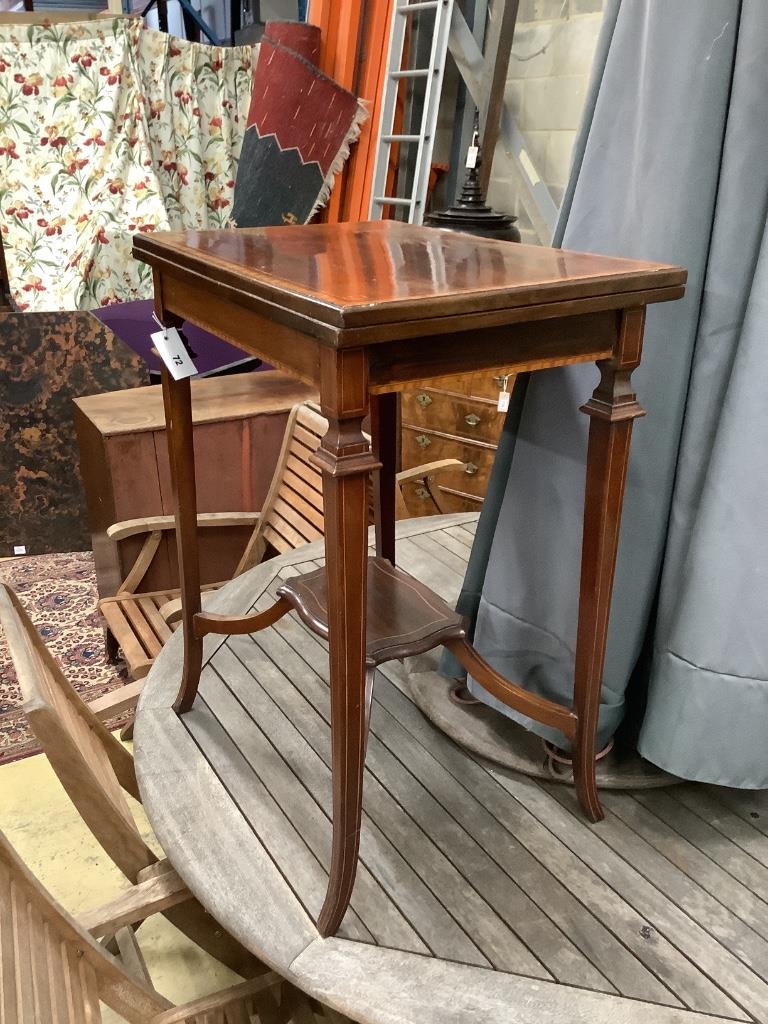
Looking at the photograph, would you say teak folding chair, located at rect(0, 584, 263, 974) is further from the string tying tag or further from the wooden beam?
the wooden beam

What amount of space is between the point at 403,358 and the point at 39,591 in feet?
8.94

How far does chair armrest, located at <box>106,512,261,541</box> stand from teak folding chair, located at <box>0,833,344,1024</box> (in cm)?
138

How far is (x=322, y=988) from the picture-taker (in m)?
1.03

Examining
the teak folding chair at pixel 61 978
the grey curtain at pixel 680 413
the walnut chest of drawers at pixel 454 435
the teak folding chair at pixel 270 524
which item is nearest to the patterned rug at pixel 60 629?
the teak folding chair at pixel 270 524

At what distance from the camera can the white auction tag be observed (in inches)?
51.9

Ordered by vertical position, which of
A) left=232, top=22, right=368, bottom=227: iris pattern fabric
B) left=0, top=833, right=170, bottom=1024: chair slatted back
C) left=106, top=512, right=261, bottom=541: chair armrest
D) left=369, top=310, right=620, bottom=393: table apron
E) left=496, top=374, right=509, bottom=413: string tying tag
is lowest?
left=0, top=833, right=170, bottom=1024: chair slatted back

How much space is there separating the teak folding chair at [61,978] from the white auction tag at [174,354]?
0.71 m

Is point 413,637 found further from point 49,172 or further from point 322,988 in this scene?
point 49,172

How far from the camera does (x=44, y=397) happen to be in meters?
3.32

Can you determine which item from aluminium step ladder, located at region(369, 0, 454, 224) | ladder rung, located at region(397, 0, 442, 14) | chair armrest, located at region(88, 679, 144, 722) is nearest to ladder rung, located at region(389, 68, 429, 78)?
aluminium step ladder, located at region(369, 0, 454, 224)

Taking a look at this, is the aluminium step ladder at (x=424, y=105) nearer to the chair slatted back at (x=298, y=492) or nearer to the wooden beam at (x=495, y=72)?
the wooden beam at (x=495, y=72)

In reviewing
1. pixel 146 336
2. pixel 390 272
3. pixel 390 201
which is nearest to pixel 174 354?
pixel 390 272

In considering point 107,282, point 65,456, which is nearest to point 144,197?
point 107,282

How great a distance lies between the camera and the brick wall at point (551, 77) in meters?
2.89
